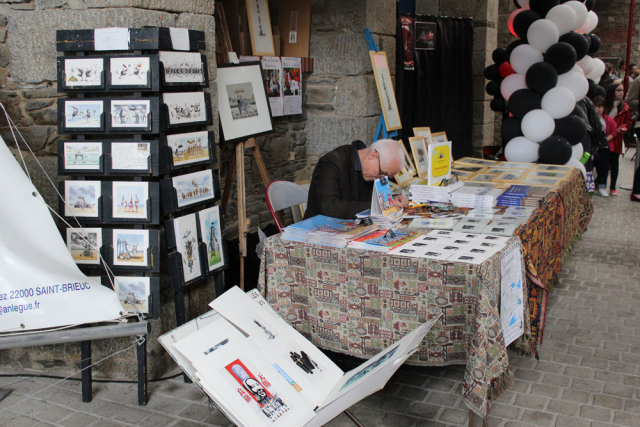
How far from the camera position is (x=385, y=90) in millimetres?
5113

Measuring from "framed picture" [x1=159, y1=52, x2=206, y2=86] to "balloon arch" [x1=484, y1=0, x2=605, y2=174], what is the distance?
3482 millimetres

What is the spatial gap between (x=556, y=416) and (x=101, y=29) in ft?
8.80

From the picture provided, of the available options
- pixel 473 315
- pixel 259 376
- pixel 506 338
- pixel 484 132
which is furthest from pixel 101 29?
pixel 484 132

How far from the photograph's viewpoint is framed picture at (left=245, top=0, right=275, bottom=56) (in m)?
4.52

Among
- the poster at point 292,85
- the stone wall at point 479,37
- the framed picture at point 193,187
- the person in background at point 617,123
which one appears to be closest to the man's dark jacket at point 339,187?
the framed picture at point 193,187

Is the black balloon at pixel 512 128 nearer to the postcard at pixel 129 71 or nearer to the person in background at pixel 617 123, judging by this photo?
the person in background at pixel 617 123

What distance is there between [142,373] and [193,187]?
918 mm

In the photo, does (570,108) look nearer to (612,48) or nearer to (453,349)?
(453,349)

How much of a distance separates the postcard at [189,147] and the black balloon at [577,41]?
12.5ft

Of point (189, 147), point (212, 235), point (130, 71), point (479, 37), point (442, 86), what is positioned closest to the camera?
point (130, 71)

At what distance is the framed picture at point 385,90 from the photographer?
4.96m

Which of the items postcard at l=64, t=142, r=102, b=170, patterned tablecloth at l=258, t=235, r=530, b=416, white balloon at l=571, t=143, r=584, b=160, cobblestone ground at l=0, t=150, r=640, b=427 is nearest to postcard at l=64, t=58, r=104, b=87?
postcard at l=64, t=142, r=102, b=170

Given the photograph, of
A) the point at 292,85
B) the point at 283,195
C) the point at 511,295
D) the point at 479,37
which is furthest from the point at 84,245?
the point at 479,37

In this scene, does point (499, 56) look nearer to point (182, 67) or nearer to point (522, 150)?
point (522, 150)
